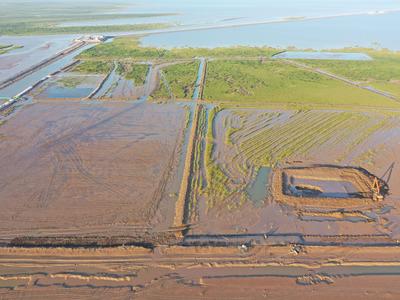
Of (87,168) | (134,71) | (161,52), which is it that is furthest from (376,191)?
(161,52)

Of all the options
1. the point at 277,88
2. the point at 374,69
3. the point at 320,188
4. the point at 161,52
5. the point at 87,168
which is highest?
the point at 161,52

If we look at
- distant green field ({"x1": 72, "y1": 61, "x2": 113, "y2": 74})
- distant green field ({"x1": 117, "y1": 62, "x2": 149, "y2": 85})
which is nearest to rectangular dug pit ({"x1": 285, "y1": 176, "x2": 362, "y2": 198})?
distant green field ({"x1": 117, "y1": 62, "x2": 149, "y2": 85})

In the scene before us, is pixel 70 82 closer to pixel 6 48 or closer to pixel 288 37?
pixel 6 48

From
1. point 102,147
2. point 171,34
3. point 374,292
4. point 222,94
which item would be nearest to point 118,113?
point 102,147

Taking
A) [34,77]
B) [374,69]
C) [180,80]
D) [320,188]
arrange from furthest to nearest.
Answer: [374,69] → [34,77] → [180,80] → [320,188]

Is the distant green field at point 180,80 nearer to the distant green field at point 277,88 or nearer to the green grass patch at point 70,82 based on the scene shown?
the distant green field at point 277,88

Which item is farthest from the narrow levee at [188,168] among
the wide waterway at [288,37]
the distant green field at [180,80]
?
the wide waterway at [288,37]
